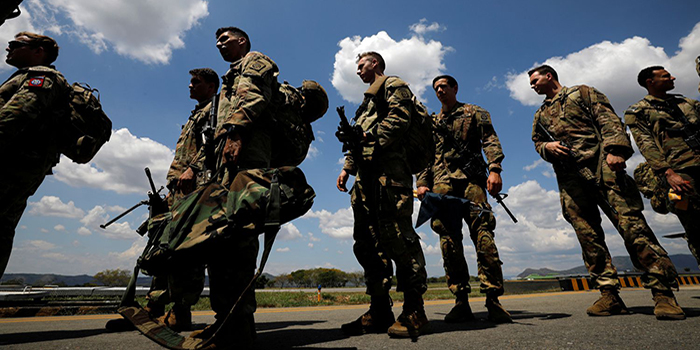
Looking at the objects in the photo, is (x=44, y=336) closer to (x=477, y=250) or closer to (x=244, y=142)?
(x=244, y=142)

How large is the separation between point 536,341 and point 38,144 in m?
4.85

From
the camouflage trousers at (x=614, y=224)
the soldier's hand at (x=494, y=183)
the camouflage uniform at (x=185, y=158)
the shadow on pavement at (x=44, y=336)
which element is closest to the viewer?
the shadow on pavement at (x=44, y=336)

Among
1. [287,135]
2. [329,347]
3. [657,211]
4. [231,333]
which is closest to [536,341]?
[329,347]

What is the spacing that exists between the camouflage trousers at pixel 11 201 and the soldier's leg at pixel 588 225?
5944mm

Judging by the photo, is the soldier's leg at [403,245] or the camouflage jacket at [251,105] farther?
the soldier's leg at [403,245]

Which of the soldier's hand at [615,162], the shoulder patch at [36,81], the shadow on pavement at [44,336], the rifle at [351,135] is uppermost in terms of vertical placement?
the shoulder patch at [36,81]

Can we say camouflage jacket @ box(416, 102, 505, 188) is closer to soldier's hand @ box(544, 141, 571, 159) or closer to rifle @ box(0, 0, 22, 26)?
soldier's hand @ box(544, 141, 571, 159)

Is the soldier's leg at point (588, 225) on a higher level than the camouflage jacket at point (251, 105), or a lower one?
lower

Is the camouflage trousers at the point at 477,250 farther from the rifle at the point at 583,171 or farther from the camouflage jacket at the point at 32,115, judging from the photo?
the camouflage jacket at the point at 32,115

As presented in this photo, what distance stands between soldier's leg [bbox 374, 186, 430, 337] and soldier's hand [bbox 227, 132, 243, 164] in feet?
4.53

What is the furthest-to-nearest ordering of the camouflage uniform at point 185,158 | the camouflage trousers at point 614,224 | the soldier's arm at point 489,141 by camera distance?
the soldier's arm at point 489,141
the camouflage uniform at point 185,158
the camouflage trousers at point 614,224

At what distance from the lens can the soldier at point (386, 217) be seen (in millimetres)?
2959

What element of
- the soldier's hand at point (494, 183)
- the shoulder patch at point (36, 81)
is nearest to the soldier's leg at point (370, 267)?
the soldier's hand at point (494, 183)

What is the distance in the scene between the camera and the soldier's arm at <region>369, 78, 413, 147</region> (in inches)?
123
